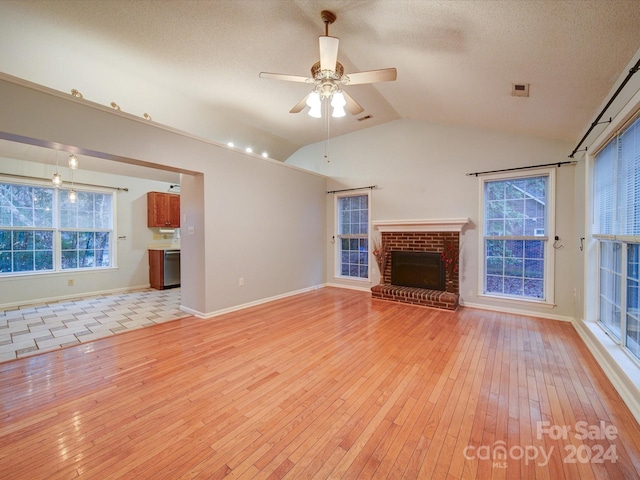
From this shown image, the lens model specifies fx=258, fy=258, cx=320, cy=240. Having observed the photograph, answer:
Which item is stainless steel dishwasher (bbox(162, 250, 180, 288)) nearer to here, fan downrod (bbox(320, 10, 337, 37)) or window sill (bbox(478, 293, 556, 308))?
fan downrod (bbox(320, 10, 337, 37))

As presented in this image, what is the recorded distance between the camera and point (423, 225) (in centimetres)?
458

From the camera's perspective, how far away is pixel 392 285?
195 inches

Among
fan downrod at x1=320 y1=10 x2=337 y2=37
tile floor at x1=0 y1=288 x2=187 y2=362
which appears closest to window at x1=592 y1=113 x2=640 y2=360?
fan downrod at x1=320 y1=10 x2=337 y2=37

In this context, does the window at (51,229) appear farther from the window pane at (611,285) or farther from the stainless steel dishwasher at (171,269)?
→ the window pane at (611,285)

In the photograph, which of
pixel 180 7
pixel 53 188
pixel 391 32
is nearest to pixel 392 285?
pixel 391 32

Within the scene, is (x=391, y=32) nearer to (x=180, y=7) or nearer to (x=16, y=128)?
(x=180, y=7)

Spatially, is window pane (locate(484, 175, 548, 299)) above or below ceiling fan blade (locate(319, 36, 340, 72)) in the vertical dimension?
below

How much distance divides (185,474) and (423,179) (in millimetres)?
4910

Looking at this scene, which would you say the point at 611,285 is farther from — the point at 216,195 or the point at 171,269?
the point at 171,269

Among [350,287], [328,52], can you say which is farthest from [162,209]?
→ [328,52]

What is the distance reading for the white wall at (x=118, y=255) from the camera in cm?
438

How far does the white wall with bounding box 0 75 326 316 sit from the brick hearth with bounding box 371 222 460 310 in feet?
5.29

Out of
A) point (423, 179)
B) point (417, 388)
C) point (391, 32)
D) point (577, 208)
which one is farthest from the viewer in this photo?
point (423, 179)

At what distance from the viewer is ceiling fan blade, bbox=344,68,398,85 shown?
221cm
